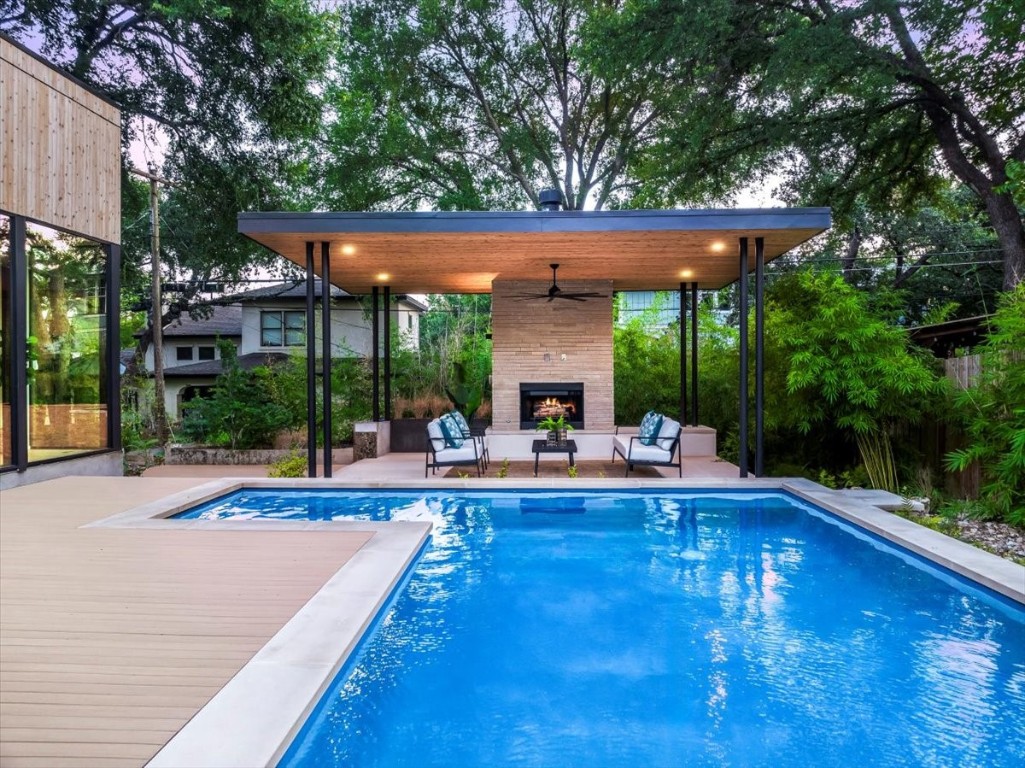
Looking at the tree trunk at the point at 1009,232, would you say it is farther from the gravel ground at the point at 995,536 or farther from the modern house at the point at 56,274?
the modern house at the point at 56,274

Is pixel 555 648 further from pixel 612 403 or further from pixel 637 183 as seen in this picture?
pixel 637 183

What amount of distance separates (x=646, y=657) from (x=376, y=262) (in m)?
7.05

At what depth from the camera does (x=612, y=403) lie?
37.3 feet

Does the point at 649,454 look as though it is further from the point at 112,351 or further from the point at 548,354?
the point at 112,351

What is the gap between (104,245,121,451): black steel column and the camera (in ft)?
29.6

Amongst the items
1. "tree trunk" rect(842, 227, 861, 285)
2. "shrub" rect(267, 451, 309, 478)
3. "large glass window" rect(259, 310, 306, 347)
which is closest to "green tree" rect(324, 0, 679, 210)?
"tree trunk" rect(842, 227, 861, 285)

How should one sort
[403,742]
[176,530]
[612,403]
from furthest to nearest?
[612,403], [176,530], [403,742]

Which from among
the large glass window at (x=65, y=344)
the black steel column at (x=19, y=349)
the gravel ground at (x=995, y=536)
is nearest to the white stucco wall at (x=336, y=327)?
the large glass window at (x=65, y=344)

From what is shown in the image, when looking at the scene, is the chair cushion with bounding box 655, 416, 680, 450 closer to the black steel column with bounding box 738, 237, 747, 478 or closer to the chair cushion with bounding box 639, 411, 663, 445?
the chair cushion with bounding box 639, 411, 663, 445

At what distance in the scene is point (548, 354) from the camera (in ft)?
37.4

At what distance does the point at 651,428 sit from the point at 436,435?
294 centimetres

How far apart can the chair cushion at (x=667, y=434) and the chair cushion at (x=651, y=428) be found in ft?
0.24

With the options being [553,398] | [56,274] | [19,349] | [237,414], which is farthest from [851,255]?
[19,349]

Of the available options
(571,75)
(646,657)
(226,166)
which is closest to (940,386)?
(646,657)
